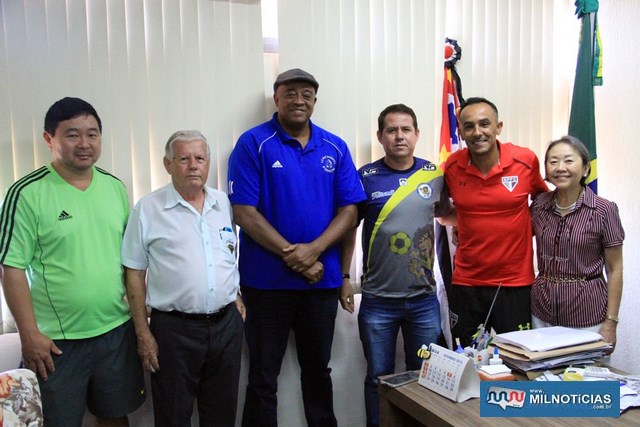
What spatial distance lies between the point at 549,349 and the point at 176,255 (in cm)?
138

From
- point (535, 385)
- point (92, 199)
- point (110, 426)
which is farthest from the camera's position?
point (110, 426)

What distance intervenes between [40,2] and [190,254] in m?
1.32

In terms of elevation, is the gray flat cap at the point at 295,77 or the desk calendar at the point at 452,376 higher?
the gray flat cap at the point at 295,77

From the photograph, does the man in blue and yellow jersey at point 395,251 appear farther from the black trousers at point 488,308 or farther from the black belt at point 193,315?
the black belt at point 193,315

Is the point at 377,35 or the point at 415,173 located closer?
the point at 415,173

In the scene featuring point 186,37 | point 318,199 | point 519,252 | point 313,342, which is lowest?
point 313,342

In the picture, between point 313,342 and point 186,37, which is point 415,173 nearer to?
point 313,342

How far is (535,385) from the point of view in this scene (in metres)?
1.48

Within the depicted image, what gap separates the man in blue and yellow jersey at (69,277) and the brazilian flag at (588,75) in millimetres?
2427

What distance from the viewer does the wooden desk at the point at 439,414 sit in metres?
1.40

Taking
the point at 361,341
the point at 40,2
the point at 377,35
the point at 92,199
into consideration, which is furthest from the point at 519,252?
the point at 40,2

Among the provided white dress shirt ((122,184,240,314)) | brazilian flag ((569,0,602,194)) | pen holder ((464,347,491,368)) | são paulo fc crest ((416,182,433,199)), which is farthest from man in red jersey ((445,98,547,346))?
white dress shirt ((122,184,240,314))

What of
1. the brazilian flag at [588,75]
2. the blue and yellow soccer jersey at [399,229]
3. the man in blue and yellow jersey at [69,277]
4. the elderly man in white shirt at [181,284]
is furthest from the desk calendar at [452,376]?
the brazilian flag at [588,75]

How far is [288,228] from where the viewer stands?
7.39 feet
